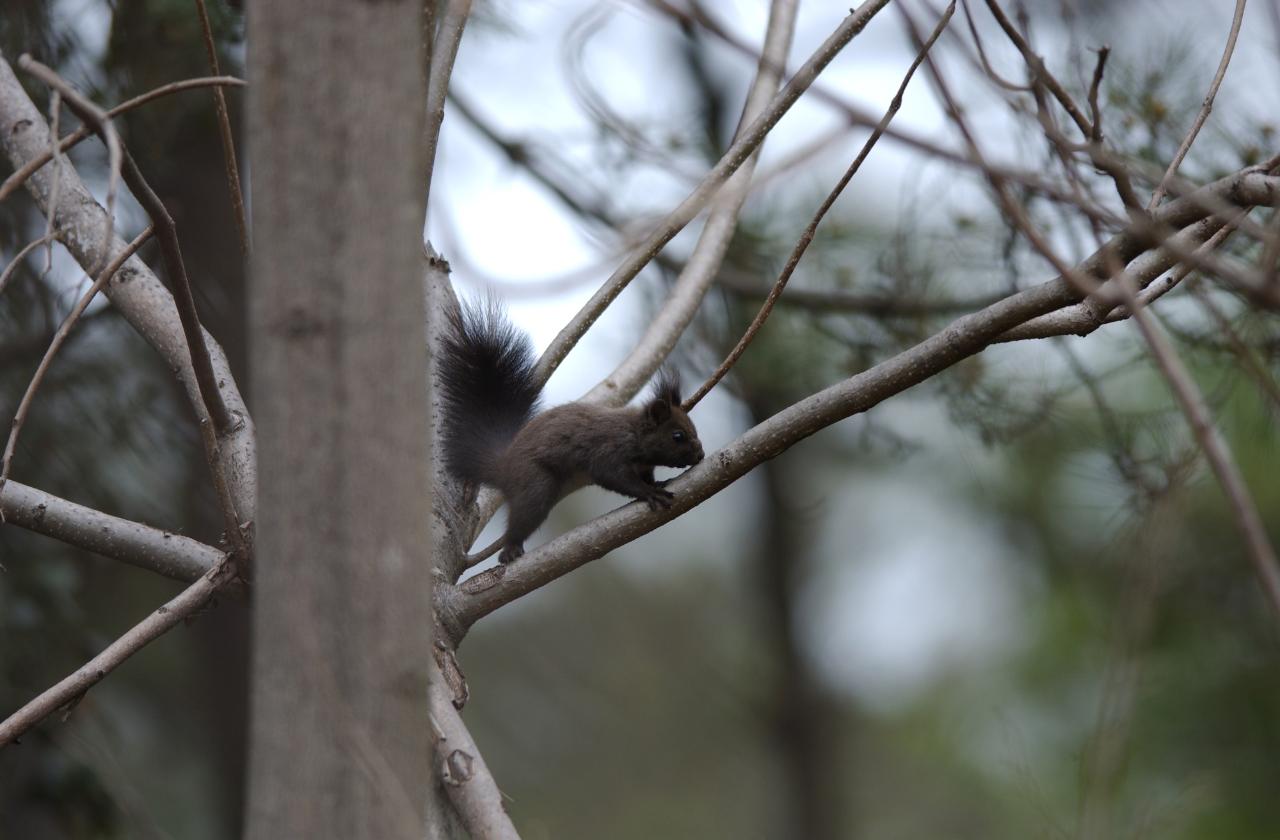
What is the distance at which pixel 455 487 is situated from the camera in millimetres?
2121

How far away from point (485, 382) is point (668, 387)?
43 cm

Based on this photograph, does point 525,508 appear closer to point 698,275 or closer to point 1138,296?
point 698,275

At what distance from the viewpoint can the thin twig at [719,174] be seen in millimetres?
1741

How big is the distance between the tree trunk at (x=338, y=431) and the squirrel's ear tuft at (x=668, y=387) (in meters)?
1.96

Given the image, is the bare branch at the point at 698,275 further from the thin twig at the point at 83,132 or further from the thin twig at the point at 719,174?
the thin twig at the point at 83,132

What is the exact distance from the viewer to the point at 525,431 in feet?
8.61

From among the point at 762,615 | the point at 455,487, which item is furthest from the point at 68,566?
the point at 762,615

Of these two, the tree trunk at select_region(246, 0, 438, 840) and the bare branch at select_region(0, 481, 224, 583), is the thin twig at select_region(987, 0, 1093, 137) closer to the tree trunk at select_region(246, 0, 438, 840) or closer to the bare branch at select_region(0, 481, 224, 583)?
the tree trunk at select_region(246, 0, 438, 840)

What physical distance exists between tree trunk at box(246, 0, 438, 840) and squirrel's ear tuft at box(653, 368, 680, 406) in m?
1.96

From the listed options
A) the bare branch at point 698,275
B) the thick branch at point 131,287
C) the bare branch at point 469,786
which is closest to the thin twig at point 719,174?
the bare branch at point 698,275

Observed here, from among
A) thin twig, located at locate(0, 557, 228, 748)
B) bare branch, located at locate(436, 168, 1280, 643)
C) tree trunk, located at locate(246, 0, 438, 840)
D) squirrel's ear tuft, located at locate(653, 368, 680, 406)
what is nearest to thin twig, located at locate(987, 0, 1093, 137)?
bare branch, located at locate(436, 168, 1280, 643)

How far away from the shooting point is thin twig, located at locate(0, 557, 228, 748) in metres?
1.39

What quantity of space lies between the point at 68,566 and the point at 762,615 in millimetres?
3801

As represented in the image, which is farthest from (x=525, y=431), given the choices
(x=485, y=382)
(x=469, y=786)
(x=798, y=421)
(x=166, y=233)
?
(x=166, y=233)
